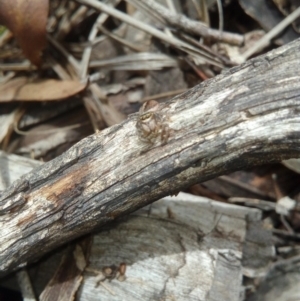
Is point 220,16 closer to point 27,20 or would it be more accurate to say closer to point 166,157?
point 27,20

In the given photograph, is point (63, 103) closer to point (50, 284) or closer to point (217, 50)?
point (217, 50)

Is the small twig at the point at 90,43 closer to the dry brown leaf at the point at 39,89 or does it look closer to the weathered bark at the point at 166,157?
the dry brown leaf at the point at 39,89

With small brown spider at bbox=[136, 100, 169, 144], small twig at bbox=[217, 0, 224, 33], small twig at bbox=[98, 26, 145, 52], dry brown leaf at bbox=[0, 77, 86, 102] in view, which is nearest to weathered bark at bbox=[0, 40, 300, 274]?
small brown spider at bbox=[136, 100, 169, 144]

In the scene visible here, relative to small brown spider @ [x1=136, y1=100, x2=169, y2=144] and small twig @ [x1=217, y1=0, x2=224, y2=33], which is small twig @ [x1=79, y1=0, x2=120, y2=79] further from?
small brown spider @ [x1=136, y1=100, x2=169, y2=144]

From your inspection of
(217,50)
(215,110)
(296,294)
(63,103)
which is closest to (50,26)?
(63,103)

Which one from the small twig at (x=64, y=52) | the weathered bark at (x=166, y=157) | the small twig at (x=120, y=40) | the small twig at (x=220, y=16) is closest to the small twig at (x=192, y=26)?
the small twig at (x=220, y=16)

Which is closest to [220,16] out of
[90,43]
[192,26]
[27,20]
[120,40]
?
[192,26]
